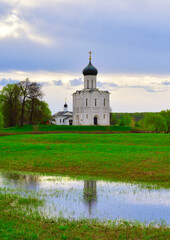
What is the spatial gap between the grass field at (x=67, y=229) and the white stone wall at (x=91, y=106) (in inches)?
2784

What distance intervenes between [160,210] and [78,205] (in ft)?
11.1

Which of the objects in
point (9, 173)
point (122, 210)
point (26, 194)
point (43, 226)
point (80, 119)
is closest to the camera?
point (43, 226)

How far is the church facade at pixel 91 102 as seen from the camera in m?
82.1

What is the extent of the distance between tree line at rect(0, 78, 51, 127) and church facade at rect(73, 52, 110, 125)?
10410 millimetres

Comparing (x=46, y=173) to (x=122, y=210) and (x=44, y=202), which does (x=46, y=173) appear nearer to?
(x=44, y=202)

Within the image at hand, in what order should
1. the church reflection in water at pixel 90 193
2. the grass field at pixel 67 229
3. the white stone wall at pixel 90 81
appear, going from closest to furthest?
1. the grass field at pixel 67 229
2. the church reflection in water at pixel 90 193
3. the white stone wall at pixel 90 81

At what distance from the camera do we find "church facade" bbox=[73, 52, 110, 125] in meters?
82.1

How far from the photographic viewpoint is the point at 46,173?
71.7ft

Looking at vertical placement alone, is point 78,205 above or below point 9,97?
below

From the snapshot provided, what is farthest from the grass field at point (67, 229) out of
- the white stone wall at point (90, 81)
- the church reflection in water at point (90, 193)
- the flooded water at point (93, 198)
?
the white stone wall at point (90, 81)

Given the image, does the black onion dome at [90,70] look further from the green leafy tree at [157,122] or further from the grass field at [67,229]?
the grass field at [67,229]

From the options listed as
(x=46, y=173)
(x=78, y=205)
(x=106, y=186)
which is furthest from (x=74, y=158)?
(x=78, y=205)

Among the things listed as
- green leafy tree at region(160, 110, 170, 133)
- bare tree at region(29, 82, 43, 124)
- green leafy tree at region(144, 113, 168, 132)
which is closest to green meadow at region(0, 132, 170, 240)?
bare tree at region(29, 82, 43, 124)

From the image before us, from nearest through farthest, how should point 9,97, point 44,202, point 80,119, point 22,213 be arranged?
point 22,213
point 44,202
point 9,97
point 80,119
